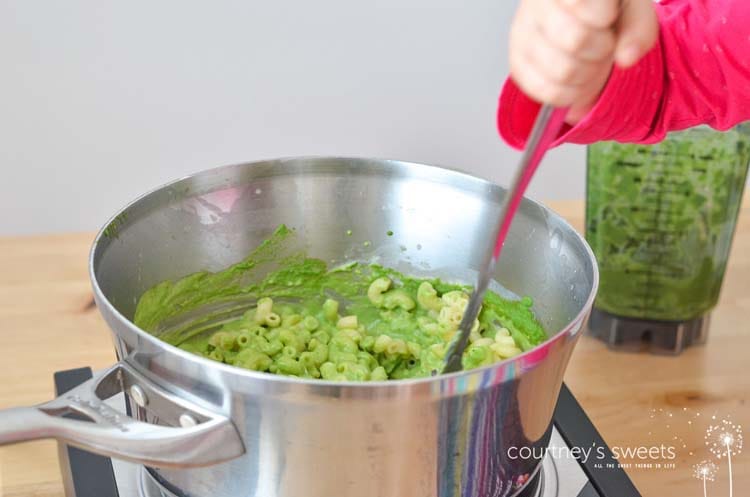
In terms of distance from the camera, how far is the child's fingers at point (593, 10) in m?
0.40

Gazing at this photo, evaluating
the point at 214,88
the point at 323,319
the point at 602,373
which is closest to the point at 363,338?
the point at 323,319

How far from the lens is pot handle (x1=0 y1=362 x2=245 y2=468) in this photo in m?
0.45

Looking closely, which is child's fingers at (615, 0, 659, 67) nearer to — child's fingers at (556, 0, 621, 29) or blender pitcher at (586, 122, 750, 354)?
child's fingers at (556, 0, 621, 29)

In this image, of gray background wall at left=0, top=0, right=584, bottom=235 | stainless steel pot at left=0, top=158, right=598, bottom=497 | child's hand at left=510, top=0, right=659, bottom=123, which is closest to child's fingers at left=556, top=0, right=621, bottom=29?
child's hand at left=510, top=0, right=659, bottom=123

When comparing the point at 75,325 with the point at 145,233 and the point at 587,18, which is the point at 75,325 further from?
the point at 587,18

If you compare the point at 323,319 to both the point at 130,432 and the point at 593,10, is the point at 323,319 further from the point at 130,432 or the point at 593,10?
the point at 593,10

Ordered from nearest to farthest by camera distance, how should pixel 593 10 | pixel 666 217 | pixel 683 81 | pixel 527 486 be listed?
1. pixel 593 10
2. pixel 527 486
3. pixel 683 81
4. pixel 666 217

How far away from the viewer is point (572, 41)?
1.32ft

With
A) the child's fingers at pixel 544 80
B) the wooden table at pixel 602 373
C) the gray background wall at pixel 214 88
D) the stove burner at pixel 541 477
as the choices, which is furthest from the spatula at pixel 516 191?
the gray background wall at pixel 214 88

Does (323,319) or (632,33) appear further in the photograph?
(323,319)

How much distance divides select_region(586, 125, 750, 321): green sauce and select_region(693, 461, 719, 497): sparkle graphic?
0.63 feet

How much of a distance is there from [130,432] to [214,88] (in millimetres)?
715

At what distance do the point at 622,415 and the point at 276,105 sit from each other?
598 millimetres

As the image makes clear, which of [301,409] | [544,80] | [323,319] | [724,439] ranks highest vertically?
[544,80]
